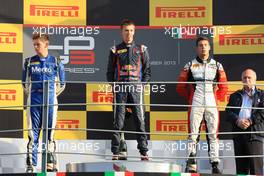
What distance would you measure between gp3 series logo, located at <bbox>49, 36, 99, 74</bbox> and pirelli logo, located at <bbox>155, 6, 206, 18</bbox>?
0.72m

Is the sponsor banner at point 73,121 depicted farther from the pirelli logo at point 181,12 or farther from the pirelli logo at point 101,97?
the pirelli logo at point 181,12

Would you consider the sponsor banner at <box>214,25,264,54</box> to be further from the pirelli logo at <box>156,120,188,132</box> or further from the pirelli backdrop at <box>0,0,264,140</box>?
the pirelli logo at <box>156,120,188,132</box>

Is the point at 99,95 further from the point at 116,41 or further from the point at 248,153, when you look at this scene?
the point at 248,153

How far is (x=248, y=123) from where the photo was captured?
6.30m

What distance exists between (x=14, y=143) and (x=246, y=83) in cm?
232

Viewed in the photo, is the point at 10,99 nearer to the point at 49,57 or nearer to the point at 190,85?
the point at 49,57

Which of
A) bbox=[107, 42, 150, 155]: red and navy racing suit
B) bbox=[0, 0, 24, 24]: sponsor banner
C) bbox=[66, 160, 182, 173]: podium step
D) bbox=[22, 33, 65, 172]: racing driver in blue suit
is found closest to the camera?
bbox=[66, 160, 182, 173]: podium step

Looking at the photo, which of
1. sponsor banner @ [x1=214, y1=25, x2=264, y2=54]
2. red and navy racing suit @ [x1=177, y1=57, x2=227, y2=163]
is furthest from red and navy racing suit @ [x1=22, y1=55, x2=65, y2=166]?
sponsor banner @ [x1=214, y1=25, x2=264, y2=54]

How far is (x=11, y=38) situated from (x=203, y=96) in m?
2.07

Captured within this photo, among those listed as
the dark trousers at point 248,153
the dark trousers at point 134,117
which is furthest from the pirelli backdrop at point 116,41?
the dark trousers at point 248,153

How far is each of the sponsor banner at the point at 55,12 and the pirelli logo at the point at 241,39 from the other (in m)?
1.37

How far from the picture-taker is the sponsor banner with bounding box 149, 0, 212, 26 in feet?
25.1

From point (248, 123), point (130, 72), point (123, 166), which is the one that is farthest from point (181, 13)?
point (123, 166)

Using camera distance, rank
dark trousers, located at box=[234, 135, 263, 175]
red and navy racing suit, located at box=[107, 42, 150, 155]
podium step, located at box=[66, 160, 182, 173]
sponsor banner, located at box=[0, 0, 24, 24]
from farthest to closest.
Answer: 1. sponsor banner, located at box=[0, 0, 24, 24]
2. red and navy racing suit, located at box=[107, 42, 150, 155]
3. dark trousers, located at box=[234, 135, 263, 175]
4. podium step, located at box=[66, 160, 182, 173]
